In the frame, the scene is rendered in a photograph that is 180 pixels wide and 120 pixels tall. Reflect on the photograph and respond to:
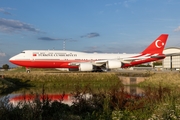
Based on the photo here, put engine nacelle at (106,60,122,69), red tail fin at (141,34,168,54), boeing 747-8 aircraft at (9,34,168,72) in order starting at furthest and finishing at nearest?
red tail fin at (141,34,168,54) → engine nacelle at (106,60,122,69) → boeing 747-8 aircraft at (9,34,168,72)

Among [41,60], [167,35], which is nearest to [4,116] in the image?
[41,60]

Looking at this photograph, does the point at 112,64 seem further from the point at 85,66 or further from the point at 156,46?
the point at 156,46

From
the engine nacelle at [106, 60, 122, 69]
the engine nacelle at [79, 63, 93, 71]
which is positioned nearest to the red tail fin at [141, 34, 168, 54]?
the engine nacelle at [106, 60, 122, 69]

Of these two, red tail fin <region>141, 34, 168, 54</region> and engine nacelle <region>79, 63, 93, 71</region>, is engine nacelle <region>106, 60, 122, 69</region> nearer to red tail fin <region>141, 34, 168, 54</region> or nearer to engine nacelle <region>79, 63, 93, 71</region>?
engine nacelle <region>79, 63, 93, 71</region>

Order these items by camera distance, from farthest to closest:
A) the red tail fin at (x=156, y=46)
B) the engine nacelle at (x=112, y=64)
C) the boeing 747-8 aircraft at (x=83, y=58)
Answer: the red tail fin at (x=156, y=46)
the engine nacelle at (x=112, y=64)
the boeing 747-8 aircraft at (x=83, y=58)

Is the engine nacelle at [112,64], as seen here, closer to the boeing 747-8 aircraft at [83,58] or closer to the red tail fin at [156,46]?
the boeing 747-8 aircraft at [83,58]

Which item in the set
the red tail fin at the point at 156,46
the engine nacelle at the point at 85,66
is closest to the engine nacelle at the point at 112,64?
the engine nacelle at the point at 85,66

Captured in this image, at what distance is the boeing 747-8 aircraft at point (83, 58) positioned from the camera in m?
40.9

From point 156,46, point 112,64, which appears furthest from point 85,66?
point 156,46

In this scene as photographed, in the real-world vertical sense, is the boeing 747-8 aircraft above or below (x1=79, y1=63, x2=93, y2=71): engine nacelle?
above

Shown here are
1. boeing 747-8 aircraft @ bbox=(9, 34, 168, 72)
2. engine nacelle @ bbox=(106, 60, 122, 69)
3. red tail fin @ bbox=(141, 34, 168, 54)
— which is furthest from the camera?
red tail fin @ bbox=(141, 34, 168, 54)

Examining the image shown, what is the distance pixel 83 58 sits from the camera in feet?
146

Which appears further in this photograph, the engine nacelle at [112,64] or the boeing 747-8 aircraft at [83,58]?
the engine nacelle at [112,64]

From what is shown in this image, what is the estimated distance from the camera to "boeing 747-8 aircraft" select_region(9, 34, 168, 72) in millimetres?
40938
